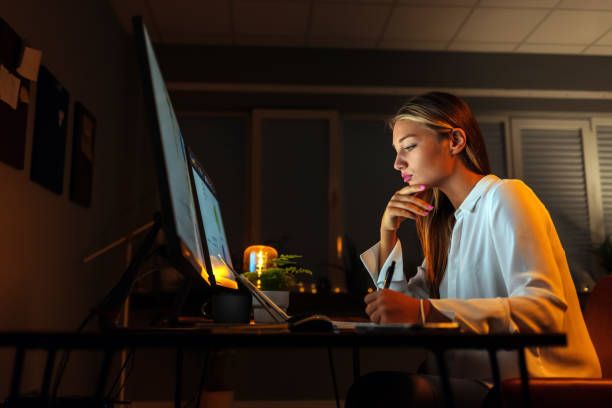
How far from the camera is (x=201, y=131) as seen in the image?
174 inches

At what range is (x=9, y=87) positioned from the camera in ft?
7.22

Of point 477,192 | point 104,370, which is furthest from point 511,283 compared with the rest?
point 104,370

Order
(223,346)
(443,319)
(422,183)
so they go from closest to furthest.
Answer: (223,346) → (443,319) → (422,183)

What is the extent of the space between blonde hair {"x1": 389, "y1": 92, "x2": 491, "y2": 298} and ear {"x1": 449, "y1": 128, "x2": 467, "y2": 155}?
12 mm

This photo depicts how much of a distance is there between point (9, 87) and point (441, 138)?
5.55 feet

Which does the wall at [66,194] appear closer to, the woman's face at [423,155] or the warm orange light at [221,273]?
the warm orange light at [221,273]

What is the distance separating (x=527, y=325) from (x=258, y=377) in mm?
3253

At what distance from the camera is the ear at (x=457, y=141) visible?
1.42 meters

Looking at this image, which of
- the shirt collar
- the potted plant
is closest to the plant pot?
the potted plant

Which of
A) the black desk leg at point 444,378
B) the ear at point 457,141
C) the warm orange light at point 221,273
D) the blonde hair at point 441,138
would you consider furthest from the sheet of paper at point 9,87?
the black desk leg at point 444,378

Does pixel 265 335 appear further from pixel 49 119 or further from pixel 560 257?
pixel 49 119

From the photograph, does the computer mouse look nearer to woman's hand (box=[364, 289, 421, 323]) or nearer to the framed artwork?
woman's hand (box=[364, 289, 421, 323])

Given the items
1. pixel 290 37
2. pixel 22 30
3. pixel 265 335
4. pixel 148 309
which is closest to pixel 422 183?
pixel 265 335

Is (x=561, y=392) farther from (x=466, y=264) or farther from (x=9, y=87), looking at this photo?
(x=9, y=87)
